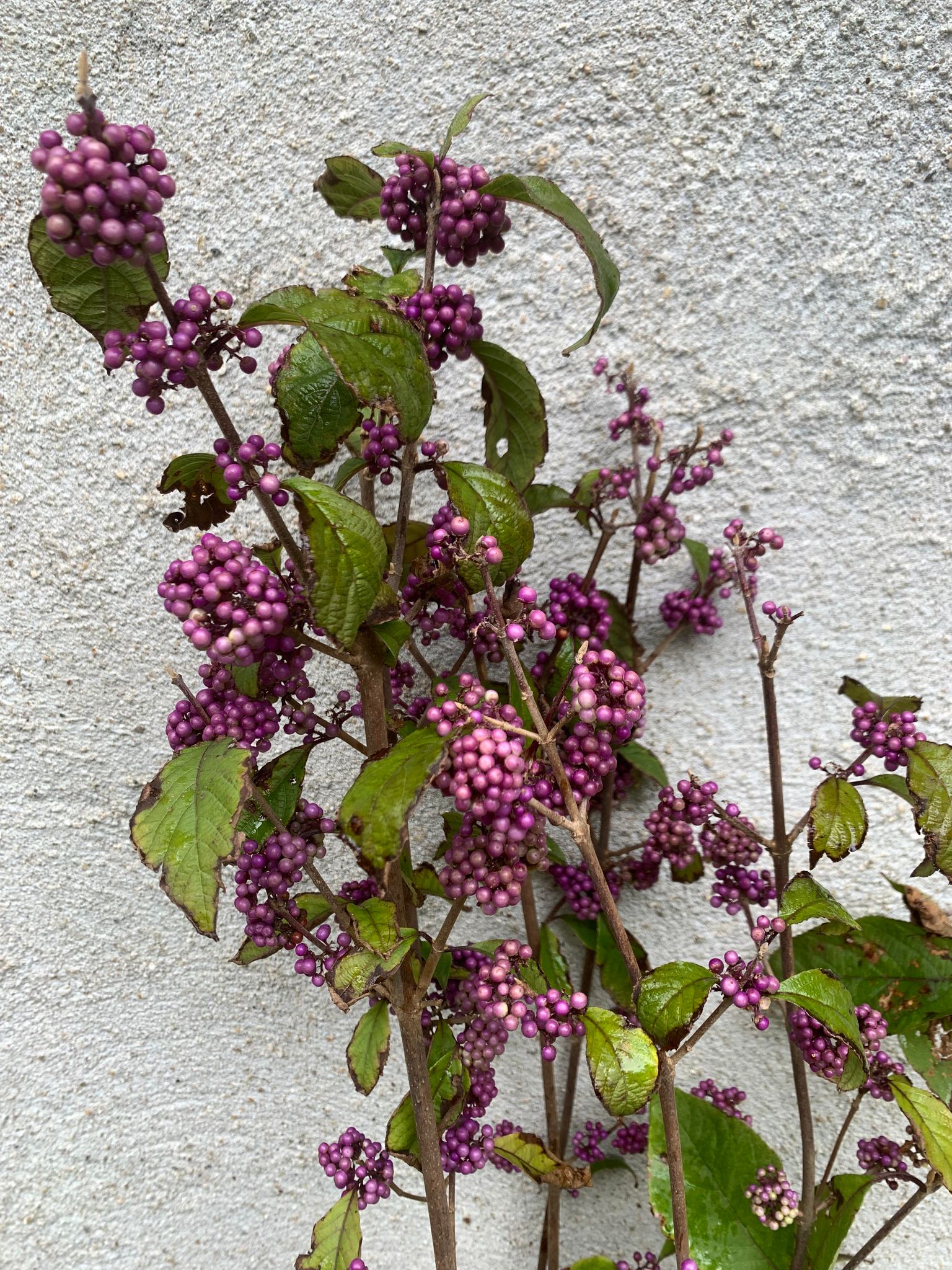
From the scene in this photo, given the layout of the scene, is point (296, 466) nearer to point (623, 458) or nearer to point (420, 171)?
point (420, 171)

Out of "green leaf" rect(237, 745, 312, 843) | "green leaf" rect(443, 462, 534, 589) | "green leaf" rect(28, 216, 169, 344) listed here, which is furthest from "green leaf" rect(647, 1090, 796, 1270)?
"green leaf" rect(28, 216, 169, 344)

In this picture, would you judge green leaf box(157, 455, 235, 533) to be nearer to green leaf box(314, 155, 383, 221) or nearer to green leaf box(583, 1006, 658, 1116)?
green leaf box(314, 155, 383, 221)

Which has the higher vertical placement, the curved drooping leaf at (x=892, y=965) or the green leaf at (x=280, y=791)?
the green leaf at (x=280, y=791)

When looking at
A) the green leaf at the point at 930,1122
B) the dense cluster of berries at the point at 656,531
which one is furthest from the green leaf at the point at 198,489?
the green leaf at the point at 930,1122

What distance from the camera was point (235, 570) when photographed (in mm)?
441

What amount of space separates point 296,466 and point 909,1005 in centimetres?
77

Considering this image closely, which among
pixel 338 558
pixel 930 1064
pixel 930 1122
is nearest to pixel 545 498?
pixel 338 558

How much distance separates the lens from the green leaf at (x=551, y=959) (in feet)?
2.66

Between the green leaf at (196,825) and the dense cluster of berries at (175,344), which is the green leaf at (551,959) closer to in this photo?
the green leaf at (196,825)

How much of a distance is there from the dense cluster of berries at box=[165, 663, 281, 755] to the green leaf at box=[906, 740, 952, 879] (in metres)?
0.44

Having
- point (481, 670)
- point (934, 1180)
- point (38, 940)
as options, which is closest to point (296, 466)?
point (481, 670)

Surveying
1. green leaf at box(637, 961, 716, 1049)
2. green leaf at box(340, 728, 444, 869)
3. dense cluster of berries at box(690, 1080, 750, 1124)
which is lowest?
dense cluster of berries at box(690, 1080, 750, 1124)

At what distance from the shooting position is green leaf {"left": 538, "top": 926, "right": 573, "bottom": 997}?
0.81m

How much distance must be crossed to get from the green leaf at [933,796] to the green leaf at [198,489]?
51 centimetres
